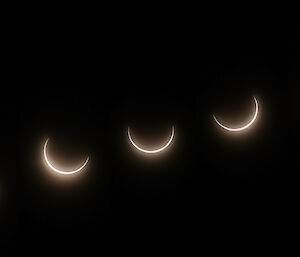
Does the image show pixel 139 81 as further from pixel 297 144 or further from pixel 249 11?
pixel 297 144

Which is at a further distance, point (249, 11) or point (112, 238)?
point (249, 11)

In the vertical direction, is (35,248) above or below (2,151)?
below

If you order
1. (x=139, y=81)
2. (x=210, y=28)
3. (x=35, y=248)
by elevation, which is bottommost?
(x=35, y=248)

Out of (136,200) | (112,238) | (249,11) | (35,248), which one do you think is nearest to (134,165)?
(136,200)

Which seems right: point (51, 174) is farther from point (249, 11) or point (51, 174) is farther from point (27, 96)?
point (249, 11)

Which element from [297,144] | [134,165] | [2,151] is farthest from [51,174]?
[297,144]

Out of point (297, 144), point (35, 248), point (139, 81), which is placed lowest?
point (35, 248)
